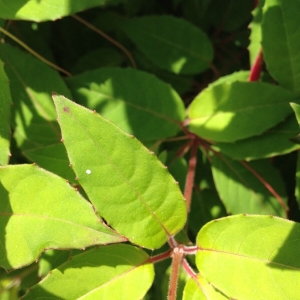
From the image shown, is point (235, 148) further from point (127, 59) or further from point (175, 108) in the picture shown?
point (127, 59)

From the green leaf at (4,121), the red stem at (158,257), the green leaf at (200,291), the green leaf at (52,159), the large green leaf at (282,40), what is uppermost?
the large green leaf at (282,40)

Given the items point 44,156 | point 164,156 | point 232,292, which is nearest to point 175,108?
point 164,156

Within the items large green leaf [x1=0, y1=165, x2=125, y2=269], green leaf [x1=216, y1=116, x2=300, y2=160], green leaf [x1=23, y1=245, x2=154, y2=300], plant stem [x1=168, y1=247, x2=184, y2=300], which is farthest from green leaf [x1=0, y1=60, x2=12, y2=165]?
green leaf [x1=216, y1=116, x2=300, y2=160]

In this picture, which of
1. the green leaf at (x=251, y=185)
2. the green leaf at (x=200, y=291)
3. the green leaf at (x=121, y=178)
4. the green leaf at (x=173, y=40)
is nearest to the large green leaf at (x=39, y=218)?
the green leaf at (x=121, y=178)

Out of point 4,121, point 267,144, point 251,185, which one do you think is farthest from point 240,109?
point 4,121

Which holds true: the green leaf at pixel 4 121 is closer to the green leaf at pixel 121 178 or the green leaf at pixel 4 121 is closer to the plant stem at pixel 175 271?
the green leaf at pixel 121 178

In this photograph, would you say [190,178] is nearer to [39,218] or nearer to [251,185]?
[251,185]
